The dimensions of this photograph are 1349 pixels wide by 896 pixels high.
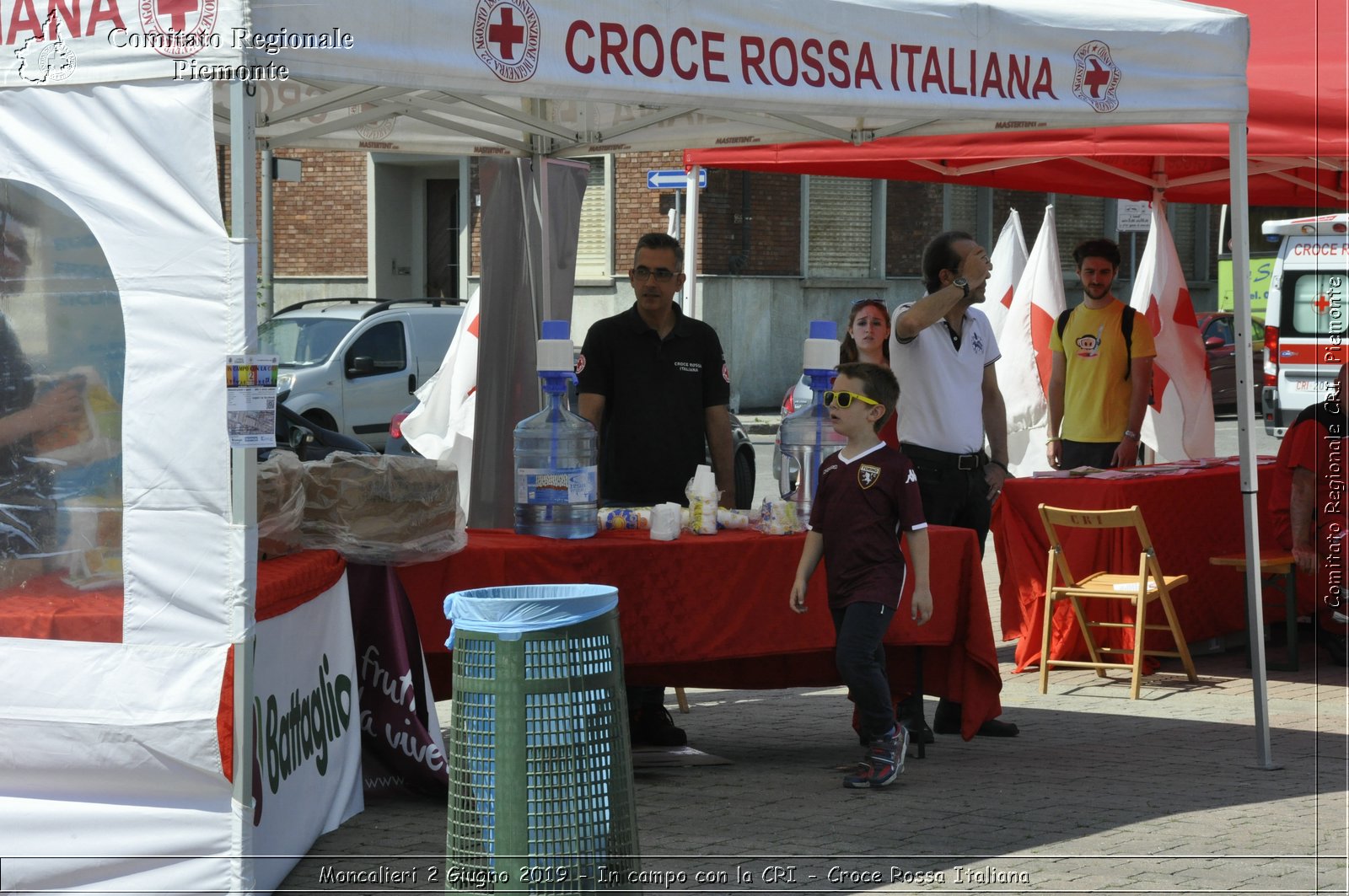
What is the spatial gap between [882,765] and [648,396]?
172cm

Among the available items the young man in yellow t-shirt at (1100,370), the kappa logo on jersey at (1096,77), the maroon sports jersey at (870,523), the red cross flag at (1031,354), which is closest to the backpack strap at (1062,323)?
the young man in yellow t-shirt at (1100,370)

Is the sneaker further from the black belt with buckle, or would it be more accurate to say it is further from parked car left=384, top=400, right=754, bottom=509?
parked car left=384, top=400, right=754, bottom=509

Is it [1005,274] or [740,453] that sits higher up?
[1005,274]

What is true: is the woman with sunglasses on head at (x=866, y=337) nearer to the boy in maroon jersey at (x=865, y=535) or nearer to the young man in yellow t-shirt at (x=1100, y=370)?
the boy in maroon jersey at (x=865, y=535)

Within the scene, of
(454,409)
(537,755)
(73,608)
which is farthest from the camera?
(454,409)

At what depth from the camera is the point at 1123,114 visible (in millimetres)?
6148

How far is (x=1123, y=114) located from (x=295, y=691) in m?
3.72

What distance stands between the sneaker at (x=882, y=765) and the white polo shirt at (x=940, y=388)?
5.03 feet

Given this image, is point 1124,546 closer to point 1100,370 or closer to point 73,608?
point 1100,370

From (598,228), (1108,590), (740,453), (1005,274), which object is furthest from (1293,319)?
(1108,590)

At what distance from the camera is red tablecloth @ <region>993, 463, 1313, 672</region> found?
8.25 meters

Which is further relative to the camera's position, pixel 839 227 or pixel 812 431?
pixel 839 227

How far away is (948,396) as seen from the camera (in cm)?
690

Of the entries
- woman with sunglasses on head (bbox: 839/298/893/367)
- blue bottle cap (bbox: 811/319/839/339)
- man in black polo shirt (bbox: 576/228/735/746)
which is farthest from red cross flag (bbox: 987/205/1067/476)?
man in black polo shirt (bbox: 576/228/735/746)
